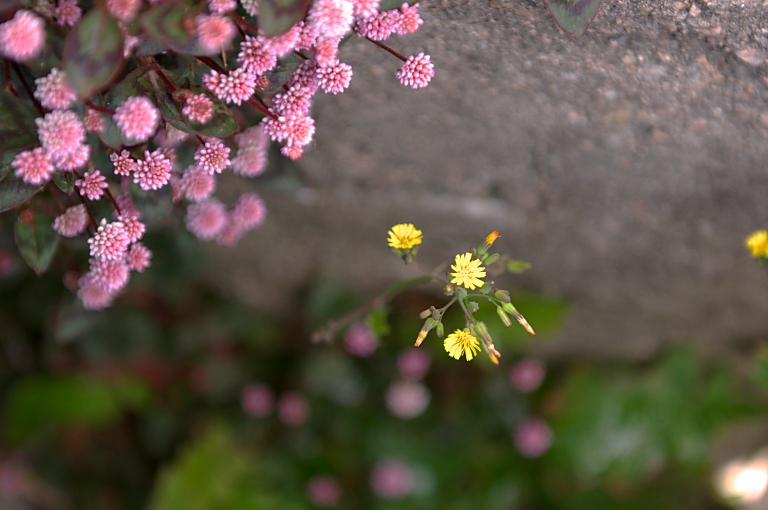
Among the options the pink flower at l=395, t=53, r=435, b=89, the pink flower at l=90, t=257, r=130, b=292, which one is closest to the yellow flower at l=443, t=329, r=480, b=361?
the pink flower at l=395, t=53, r=435, b=89

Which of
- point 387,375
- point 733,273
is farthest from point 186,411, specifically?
point 733,273

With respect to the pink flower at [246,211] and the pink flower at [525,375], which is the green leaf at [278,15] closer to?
the pink flower at [246,211]

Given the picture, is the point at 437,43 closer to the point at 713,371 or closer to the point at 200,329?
the point at 200,329

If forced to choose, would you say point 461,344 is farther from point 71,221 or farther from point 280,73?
point 71,221

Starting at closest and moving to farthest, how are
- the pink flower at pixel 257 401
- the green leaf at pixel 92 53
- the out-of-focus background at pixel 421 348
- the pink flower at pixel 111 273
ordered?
1. the green leaf at pixel 92 53
2. the pink flower at pixel 111 273
3. the out-of-focus background at pixel 421 348
4. the pink flower at pixel 257 401

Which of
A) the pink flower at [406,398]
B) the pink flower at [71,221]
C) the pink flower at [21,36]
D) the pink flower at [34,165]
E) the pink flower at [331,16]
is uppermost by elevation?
the pink flower at [331,16]

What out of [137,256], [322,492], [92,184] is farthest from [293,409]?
[92,184]

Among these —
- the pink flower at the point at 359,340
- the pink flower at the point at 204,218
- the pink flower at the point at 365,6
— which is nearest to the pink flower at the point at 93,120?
the pink flower at the point at 204,218
